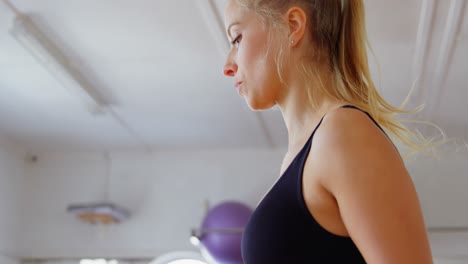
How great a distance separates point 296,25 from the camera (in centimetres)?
83

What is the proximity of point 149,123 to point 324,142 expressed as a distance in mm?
3690

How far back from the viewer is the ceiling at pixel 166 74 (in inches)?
112

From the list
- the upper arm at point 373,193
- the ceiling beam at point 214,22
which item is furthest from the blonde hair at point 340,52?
the ceiling beam at point 214,22

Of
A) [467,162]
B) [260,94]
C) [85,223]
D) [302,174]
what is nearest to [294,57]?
[260,94]

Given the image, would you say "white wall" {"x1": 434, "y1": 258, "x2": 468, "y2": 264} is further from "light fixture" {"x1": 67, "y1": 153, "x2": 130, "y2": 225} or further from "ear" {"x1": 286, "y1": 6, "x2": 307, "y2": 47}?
"ear" {"x1": 286, "y1": 6, "x2": 307, "y2": 47}

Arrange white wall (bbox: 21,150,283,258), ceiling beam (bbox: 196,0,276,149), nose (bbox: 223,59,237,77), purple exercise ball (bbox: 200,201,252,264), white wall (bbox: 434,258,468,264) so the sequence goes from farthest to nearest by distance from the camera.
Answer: white wall (bbox: 21,150,283,258) → white wall (bbox: 434,258,468,264) → purple exercise ball (bbox: 200,201,252,264) → ceiling beam (bbox: 196,0,276,149) → nose (bbox: 223,59,237,77)

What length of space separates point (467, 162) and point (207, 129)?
1739 mm

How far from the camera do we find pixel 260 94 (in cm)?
84

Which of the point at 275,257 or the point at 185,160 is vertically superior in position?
the point at 185,160

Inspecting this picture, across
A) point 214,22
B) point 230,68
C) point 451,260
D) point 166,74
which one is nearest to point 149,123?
point 166,74

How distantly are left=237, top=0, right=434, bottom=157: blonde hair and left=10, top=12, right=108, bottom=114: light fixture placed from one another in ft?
7.68

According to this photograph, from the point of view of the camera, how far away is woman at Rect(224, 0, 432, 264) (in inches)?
24.8

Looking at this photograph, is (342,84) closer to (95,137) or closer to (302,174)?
(302,174)

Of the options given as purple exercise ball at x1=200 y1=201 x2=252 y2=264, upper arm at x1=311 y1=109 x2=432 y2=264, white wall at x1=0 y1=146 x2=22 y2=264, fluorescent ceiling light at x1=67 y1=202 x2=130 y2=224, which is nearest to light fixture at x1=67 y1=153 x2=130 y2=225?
fluorescent ceiling light at x1=67 y1=202 x2=130 y2=224
